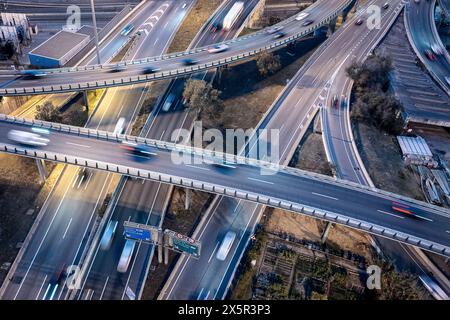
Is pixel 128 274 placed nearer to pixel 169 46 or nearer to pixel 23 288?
pixel 23 288

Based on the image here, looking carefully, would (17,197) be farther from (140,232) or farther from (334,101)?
(334,101)

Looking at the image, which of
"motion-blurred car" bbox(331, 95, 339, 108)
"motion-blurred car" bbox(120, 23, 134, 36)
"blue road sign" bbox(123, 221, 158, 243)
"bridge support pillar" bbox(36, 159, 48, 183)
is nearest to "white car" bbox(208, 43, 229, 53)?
"motion-blurred car" bbox(331, 95, 339, 108)

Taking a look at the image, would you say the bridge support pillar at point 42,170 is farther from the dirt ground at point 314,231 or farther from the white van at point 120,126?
the dirt ground at point 314,231

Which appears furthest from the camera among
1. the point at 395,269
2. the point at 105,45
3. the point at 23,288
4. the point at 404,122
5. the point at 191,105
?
the point at 105,45

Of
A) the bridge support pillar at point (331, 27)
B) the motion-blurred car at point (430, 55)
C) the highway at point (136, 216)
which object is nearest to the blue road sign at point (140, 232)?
the highway at point (136, 216)

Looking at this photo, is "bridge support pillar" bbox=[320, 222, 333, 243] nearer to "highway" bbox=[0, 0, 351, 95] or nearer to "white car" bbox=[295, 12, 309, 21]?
"highway" bbox=[0, 0, 351, 95]

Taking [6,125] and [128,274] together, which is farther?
[6,125]

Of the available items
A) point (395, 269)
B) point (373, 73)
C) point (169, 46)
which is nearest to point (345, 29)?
point (373, 73)
